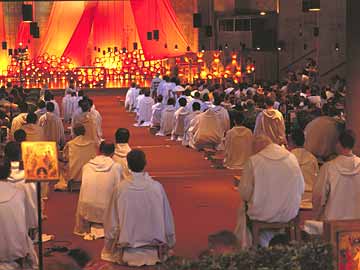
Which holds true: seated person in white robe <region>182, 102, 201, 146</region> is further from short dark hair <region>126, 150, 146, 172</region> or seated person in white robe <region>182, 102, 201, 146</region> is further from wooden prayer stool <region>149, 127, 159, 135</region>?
A: short dark hair <region>126, 150, 146, 172</region>

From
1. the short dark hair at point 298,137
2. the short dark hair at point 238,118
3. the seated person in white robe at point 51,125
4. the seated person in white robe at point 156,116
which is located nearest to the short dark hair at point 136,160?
the short dark hair at point 298,137

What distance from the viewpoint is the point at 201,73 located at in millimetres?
30812

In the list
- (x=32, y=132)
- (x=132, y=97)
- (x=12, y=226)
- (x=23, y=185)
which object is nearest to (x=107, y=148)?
(x=23, y=185)

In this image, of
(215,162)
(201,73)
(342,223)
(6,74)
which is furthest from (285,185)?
(6,74)

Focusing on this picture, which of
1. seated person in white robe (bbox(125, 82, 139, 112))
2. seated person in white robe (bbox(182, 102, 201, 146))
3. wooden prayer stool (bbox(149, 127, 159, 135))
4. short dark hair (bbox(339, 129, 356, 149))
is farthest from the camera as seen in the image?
seated person in white robe (bbox(125, 82, 139, 112))

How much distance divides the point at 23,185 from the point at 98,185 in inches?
45.3

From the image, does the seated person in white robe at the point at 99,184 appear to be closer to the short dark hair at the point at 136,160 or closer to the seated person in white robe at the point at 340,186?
the short dark hair at the point at 136,160

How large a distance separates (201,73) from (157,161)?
1572 cm

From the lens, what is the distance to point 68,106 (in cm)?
2212

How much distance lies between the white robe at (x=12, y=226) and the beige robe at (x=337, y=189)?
2844 mm

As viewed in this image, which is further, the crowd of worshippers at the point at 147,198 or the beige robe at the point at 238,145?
the beige robe at the point at 238,145

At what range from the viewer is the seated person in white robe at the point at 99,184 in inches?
362

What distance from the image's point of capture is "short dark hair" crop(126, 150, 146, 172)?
797cm

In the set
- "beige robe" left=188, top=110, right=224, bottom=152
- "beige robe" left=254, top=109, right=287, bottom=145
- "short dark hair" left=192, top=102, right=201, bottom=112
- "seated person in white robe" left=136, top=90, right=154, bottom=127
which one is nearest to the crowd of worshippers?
"beige robe" left=254, top=109, right=287, bottom=145
